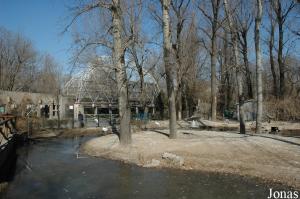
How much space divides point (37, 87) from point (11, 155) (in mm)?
53630

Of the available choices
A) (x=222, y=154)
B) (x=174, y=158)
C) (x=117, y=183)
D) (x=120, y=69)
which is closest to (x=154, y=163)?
(x=174, y=158)

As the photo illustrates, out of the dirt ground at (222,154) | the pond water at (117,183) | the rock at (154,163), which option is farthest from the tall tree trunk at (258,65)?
the pond water at (117,183)

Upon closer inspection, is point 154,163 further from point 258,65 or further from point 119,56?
point 258,65

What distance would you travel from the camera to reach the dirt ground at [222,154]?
44.4 feet

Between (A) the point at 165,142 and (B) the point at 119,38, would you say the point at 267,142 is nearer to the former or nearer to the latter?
(A) the point at 165,142

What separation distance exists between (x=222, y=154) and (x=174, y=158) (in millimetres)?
1989

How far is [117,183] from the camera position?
1302 cm

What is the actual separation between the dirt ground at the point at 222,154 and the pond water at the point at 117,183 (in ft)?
2.45

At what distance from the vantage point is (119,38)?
1950cm

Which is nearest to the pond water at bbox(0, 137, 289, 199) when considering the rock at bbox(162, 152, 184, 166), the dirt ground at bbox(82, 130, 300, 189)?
the dirt ground at bbox(82, 130, 300, 189)

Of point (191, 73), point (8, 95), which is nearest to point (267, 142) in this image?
point (191, 73)

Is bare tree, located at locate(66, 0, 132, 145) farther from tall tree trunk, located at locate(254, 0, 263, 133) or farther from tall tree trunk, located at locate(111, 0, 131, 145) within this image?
tall tree trunk, located at locate(254, 0, 263, 133)

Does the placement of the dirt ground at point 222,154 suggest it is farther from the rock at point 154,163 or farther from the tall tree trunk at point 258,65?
the tall tree trunk at point 258,65

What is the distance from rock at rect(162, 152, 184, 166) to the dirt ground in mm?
120
